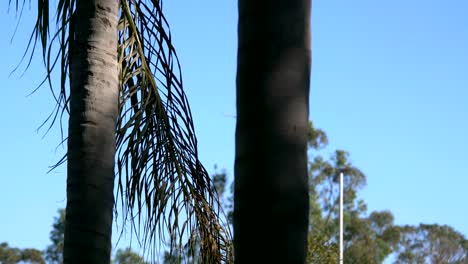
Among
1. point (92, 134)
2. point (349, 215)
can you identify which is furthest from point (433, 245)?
point (92, 134)

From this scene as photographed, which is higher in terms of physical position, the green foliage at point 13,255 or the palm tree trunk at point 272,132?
the green foliage at point 13,255

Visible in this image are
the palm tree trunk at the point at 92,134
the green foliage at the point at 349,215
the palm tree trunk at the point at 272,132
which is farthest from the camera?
the green foliage at the point at 349,215

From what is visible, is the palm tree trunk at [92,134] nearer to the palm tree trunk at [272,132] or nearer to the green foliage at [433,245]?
the palm tree trunk at [272,132]

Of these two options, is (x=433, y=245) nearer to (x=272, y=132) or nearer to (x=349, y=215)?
(x=349, y=215)

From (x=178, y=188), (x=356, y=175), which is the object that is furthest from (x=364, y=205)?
(x=178, y=188)

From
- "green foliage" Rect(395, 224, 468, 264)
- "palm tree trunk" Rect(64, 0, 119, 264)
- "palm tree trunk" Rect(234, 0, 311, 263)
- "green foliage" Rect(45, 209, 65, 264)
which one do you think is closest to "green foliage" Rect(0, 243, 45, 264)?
"green foliage" Rect(45, 209, 65, 264)

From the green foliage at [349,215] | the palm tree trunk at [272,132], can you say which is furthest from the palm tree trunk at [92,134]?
the green foliage at [349,215]

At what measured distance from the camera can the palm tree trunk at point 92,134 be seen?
12.0 ft

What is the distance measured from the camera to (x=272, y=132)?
2.14 meters

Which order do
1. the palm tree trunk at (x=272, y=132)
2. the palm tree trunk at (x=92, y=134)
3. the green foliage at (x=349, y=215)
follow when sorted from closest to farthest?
the palm tree trunk at (x=272, y=132)
the palm tree trunk at (x=92, y=134)
the green foliage at (x=349, y=215)

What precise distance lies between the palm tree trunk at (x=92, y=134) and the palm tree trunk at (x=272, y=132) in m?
1.61

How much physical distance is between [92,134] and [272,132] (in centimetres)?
178

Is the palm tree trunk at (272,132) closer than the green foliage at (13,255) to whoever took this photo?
Yes

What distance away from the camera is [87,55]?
12.8 feet
